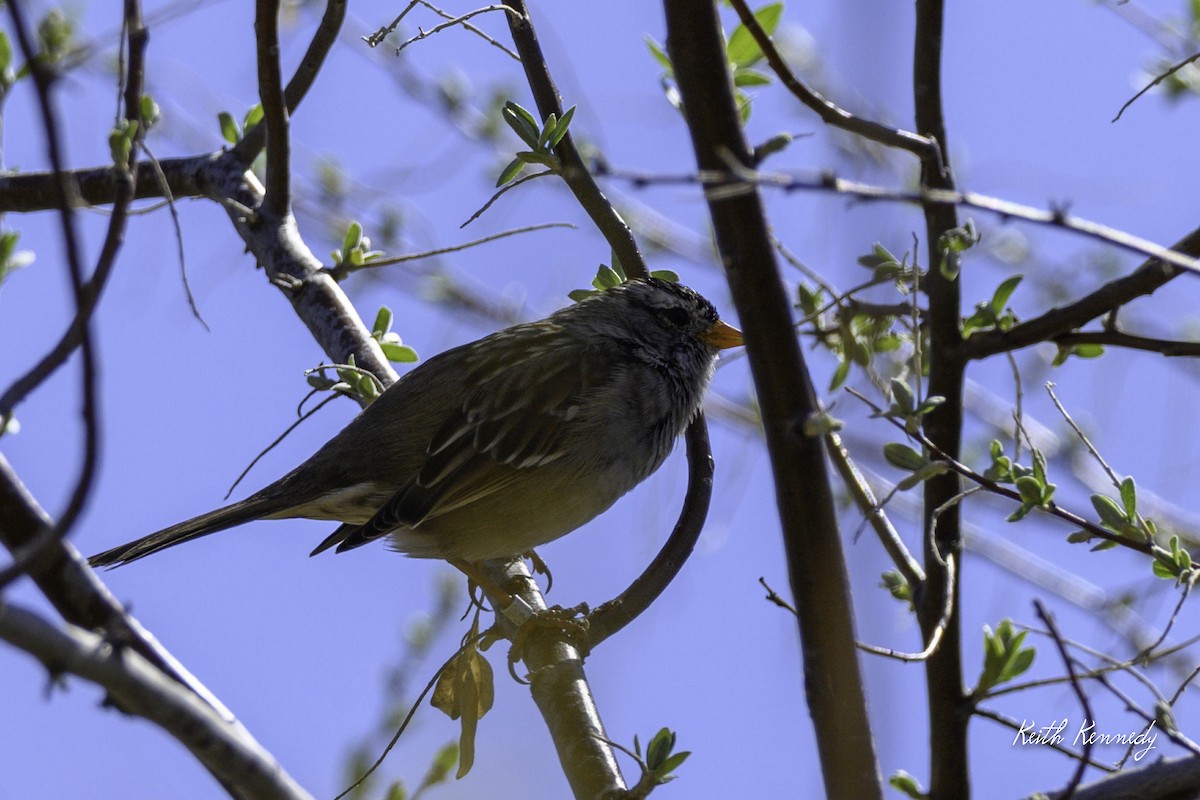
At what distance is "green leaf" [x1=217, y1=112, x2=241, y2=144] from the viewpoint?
15.0 feet

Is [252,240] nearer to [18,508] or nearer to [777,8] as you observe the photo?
[777,8]

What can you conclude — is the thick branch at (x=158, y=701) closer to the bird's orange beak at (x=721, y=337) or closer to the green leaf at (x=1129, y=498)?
the green leaf at (x=1129, y=498)

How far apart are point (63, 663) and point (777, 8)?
2.35 metres

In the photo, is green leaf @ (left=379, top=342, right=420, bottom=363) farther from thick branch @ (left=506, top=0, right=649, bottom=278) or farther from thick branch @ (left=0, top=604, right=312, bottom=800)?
thick branch @ (left=0, top=604, right=312, bottom=800)

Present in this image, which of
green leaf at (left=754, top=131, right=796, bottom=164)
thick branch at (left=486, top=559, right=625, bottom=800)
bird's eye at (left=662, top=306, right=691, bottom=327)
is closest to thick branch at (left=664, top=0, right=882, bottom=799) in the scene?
green leaf at (left=754, top=131, right=796, bottom=164)

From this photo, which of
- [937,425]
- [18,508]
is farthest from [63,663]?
[937,425]

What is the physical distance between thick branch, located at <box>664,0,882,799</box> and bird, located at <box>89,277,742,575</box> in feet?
7.64

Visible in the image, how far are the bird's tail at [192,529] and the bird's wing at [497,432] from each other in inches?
14.4

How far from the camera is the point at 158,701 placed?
1.57 m

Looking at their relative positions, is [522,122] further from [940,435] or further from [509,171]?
[940,435]

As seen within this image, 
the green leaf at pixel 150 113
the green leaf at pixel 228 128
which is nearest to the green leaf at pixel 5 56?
the green leaf at pixel 150 113

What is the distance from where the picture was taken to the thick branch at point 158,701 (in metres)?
1.49

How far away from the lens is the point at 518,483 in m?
4.36

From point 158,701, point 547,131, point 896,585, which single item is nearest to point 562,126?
point 547,131
